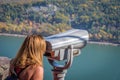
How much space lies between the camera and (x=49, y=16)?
28.6 meters

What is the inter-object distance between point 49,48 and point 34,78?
5.6 inches

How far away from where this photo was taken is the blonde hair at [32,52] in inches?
58.9

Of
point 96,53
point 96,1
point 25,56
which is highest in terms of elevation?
point 25,56

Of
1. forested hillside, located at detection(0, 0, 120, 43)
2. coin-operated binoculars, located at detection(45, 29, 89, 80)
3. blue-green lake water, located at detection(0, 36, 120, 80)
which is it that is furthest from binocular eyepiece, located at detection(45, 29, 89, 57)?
forested hillside, located at detection(0, 0, 120, 43)

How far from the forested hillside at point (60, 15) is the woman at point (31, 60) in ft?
77.2

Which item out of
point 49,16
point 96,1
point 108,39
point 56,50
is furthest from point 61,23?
point 56,50

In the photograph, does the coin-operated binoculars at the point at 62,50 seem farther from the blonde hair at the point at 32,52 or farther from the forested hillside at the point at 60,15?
the forested hillside at the point at 60,15

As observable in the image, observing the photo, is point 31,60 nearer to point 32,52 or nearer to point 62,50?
point 32,52

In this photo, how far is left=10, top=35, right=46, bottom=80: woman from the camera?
149 cm

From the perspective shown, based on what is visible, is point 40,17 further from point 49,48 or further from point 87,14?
point 49,48

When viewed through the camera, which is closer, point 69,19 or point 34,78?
point 34,78

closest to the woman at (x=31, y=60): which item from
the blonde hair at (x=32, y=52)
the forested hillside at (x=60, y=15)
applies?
the blonde hair at (x=32, y=52)

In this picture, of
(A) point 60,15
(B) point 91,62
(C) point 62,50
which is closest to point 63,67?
(C) point 62,50

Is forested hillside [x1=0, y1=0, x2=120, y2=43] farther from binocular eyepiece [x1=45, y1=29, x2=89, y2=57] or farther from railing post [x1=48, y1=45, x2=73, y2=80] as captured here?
railing post [x1=48, y1=45, x2=73, y2=80]
